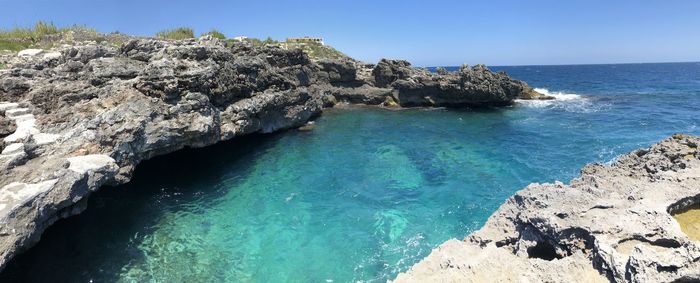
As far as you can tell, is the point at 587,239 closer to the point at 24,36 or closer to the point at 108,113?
the point at 108,113

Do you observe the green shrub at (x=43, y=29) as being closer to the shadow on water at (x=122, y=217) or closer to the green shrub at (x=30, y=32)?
the green shrub at (x=30, y=32)

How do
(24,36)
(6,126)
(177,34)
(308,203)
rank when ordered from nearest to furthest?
(6,126) → (308,203) → (24,36) → (177,34)

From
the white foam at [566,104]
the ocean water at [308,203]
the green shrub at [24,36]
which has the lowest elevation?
the ocean water at [308,203]

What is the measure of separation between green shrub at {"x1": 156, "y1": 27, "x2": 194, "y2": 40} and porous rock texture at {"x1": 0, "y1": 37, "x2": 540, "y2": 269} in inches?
615

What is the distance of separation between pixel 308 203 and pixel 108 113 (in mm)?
9026

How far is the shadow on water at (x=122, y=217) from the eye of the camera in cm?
1248

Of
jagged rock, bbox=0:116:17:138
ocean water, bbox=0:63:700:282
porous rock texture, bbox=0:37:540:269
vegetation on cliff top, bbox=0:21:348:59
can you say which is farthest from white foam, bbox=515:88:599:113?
jagged rock, bbox=0:116:17:138

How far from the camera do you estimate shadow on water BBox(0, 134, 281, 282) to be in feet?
41.0

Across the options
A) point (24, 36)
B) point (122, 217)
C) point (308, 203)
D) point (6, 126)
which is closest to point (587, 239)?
point (308, 203)

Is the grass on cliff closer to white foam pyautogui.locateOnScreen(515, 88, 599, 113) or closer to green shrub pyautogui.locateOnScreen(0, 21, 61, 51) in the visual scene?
green shrub pyautogui.locateOnScreen(0, 21, 61, 51)

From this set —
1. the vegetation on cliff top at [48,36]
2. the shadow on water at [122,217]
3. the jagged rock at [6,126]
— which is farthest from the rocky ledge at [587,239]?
the vegetation on cliff top at [48,36]

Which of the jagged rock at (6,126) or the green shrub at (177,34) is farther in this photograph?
the green shrub at (177,34)

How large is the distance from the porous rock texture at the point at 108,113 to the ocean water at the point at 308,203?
2191 mm

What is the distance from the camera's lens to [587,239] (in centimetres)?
851
